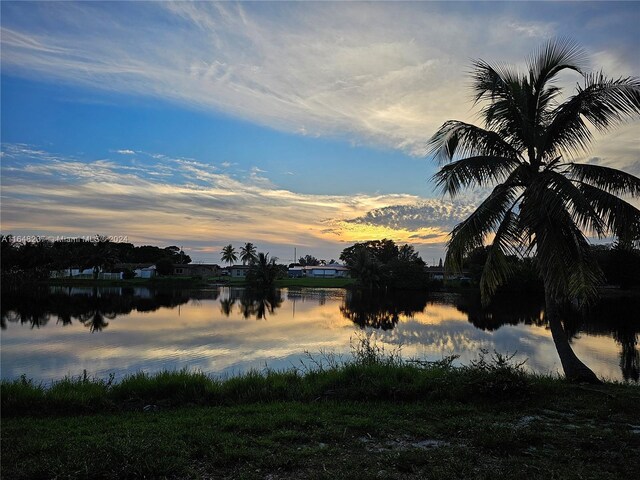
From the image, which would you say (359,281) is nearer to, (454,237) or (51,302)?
(51,302)

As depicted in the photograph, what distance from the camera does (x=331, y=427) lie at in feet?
20.9

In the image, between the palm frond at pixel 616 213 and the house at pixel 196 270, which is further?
the house at pixel 196 270

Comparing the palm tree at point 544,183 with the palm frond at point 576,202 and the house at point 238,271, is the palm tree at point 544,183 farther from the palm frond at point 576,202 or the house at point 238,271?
the house at point 238,271

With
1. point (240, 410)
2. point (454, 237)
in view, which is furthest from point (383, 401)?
point (454, 237)

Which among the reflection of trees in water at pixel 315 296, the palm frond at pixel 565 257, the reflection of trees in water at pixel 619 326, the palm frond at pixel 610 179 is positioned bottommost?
the reflection of trees in water at pixel 315 296

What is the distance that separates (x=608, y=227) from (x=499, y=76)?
4.70 meters

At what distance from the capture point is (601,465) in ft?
16.6

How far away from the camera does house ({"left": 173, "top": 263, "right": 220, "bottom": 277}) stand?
360ft

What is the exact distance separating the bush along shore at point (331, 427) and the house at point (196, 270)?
9956 cm

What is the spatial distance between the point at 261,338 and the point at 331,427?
58.3ft

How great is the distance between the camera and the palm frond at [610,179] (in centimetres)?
1005

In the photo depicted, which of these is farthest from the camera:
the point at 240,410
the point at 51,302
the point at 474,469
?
the point at 51,302

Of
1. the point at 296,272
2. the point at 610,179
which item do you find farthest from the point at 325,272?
the point at 610,179

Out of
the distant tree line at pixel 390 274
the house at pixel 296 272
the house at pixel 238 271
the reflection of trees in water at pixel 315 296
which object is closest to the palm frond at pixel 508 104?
the reflection of trees in water at pixel 315 296
